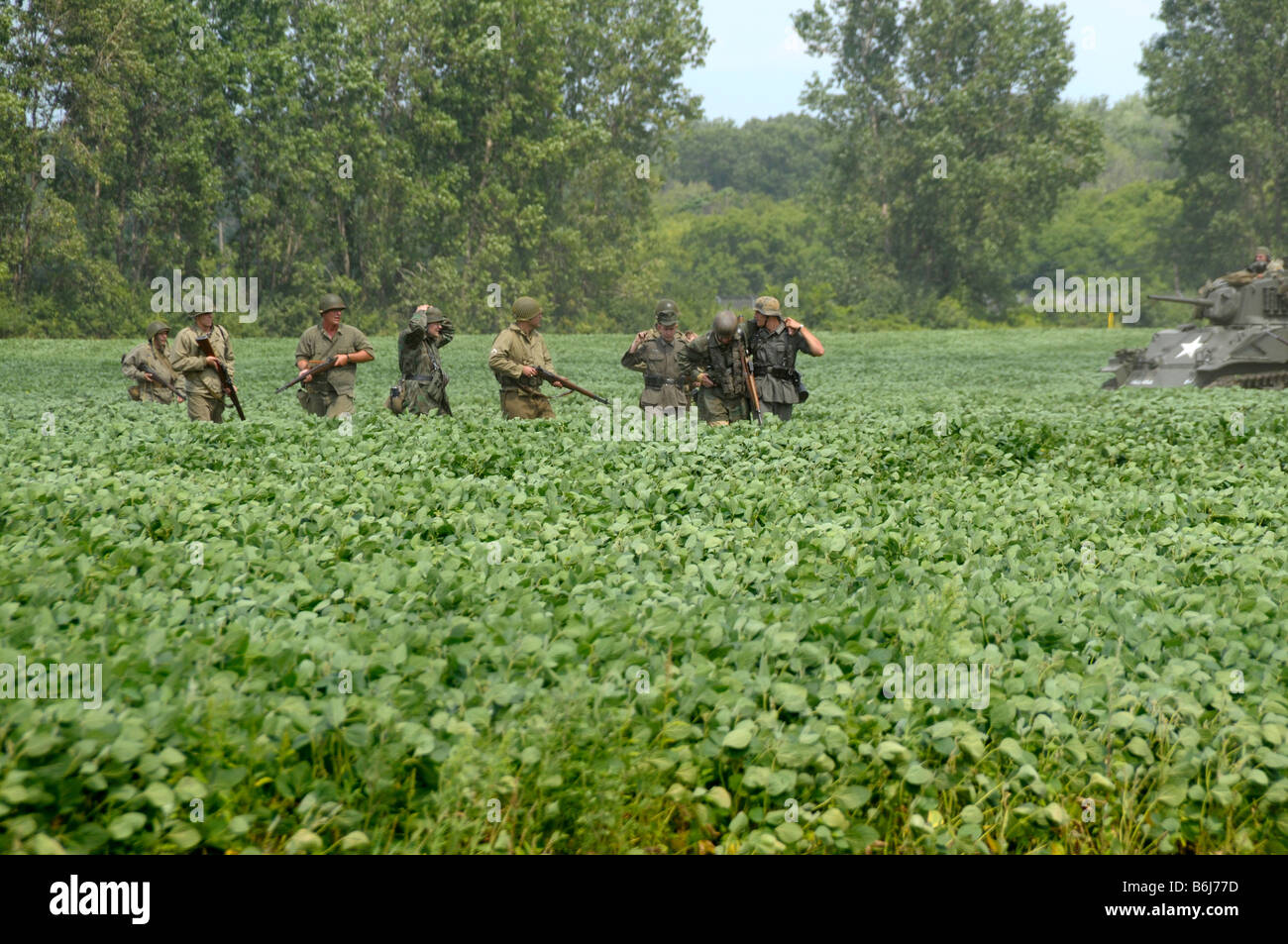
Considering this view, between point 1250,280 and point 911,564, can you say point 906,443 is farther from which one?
point 1250,280

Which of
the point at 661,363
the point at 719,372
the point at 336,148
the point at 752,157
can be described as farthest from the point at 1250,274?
the point at 752,157

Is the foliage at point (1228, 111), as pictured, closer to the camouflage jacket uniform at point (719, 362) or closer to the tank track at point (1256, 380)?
the tank track at point (1256, 380)

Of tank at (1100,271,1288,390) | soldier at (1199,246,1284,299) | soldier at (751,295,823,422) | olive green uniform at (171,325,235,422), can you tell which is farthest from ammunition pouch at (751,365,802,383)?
soldier at (1199,246,1284,299)

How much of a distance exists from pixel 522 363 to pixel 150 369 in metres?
9.47

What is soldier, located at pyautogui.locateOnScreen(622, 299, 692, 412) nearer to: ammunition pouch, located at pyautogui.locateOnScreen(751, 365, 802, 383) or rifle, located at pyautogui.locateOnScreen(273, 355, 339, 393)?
ammunition pouch, located at pyautogui.locateOnScreen(751, 365, 802, 383)

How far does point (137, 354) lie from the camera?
69.2 ft

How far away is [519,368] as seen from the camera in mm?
13859

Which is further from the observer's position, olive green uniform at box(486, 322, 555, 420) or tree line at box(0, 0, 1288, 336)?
tree line at box(0, 0, 1288, 336)

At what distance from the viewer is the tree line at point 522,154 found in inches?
1855

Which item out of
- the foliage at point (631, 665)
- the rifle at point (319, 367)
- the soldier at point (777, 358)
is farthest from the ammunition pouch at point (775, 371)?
the foliage at point (631, 665)

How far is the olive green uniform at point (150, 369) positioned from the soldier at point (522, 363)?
849 cm

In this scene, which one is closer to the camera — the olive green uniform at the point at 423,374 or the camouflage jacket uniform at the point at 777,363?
the camouflage jacket uniform at the point at 777,363

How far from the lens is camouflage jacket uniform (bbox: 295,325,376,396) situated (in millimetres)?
14586

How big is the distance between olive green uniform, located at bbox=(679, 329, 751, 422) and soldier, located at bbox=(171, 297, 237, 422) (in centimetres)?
550
